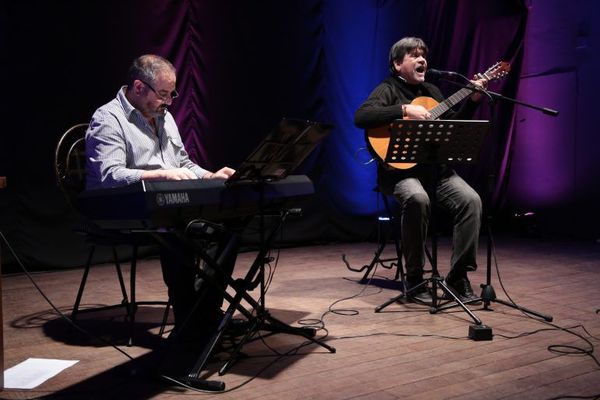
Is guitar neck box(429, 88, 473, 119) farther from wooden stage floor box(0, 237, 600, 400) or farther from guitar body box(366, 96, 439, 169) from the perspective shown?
wooden stage floor box(0, 237, 600, 400)

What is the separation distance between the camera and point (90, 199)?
212 centimetres

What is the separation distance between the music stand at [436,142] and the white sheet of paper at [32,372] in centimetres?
173

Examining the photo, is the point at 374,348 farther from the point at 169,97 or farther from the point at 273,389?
the point at 169,97

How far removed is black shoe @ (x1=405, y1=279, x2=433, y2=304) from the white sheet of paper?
1.89 meters

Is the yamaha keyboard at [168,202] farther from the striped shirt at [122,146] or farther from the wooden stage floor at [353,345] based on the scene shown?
the wooden stage floor at [353,345]

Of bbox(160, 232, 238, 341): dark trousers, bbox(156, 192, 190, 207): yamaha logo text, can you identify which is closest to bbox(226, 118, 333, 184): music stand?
bbox(156, 192, 190, 207): yamaha logo text

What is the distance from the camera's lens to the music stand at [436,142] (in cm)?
299

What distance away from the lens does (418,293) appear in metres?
3.66

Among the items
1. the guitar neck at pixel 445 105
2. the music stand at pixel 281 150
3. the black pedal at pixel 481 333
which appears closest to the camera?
the music stand at pixel 281 150

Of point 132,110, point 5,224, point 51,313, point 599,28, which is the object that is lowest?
point 51,313

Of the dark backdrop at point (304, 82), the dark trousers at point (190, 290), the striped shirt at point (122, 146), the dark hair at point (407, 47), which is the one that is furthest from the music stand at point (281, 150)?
the dark backdrop at point (304, 82)

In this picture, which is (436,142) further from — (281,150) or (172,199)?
(172,199)

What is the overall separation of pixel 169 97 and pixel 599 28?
16.4 feet

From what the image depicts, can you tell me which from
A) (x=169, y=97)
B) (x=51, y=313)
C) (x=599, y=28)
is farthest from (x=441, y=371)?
(x=599, y=28)
